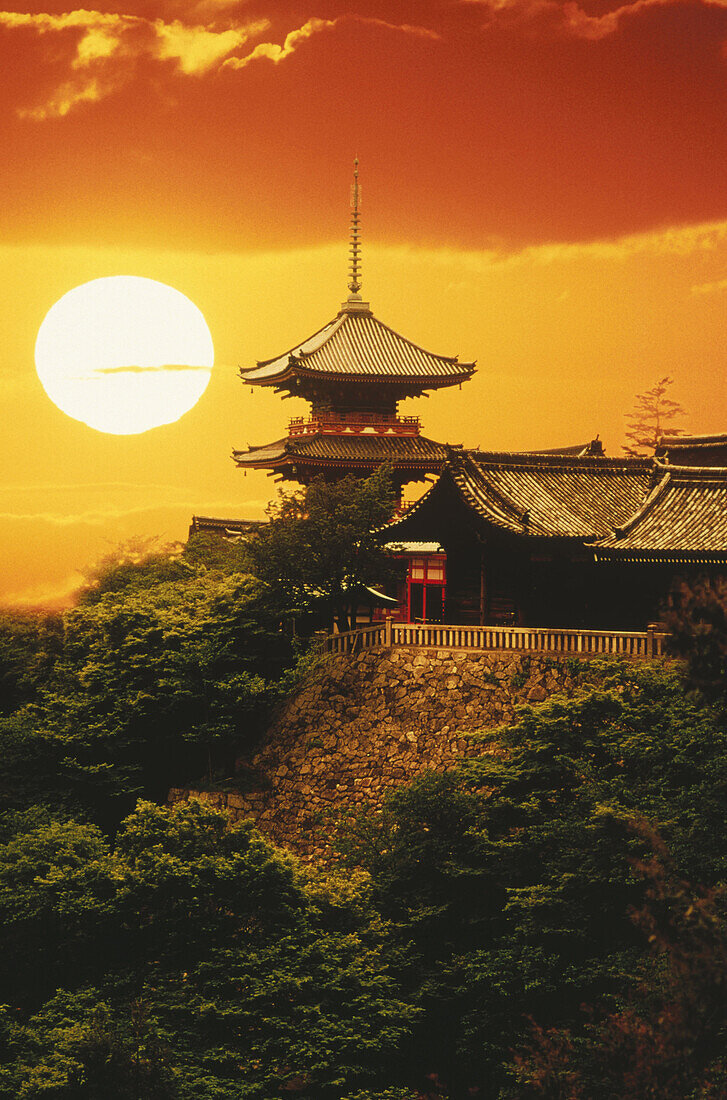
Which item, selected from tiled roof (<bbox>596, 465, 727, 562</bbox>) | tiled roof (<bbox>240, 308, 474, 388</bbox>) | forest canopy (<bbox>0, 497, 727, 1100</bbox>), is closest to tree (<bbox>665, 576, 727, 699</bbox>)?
forest canopy (<bbox>0, 497, 727, 1100</bbox>)

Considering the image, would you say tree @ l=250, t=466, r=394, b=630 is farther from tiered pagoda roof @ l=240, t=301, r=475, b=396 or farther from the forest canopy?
tiered pagoda roof @ l=240, t=301, r=475, b=396

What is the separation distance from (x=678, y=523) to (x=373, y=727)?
9.13m

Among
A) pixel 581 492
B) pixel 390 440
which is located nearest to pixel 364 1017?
pixel 581 492

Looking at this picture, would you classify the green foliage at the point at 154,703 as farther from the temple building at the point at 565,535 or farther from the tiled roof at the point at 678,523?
the tiled roof at the point at 678,523

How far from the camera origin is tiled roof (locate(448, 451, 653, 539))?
107 feet

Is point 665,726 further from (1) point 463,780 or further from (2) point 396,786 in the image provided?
(2) point 396,786

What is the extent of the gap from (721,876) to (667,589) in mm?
10345

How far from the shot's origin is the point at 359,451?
46.4 meters

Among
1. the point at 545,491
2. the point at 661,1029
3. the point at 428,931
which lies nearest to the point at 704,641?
the point at 661,1029

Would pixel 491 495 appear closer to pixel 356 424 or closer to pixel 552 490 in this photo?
pixel 552 490

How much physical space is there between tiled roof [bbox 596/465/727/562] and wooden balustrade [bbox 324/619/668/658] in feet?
6.58

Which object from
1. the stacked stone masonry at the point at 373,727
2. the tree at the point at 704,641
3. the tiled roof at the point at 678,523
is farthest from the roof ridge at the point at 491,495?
the tree at the point at 704,641

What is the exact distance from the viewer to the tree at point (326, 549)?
33.2 metres

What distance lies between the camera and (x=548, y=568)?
32719 millimetres
